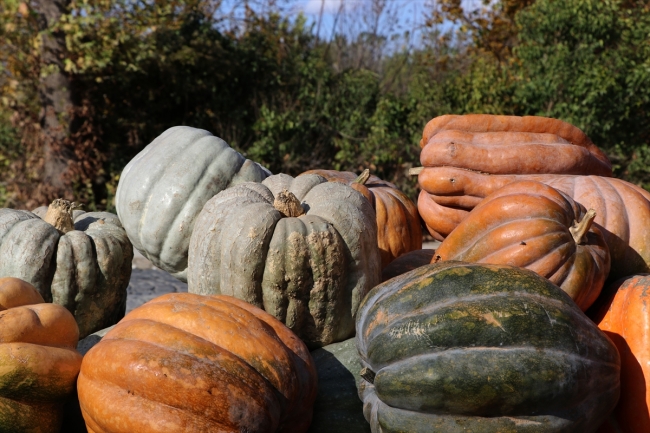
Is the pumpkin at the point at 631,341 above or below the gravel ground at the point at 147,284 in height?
above

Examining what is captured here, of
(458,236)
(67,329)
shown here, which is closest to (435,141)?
(458,236)

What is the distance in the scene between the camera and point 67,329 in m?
2.50

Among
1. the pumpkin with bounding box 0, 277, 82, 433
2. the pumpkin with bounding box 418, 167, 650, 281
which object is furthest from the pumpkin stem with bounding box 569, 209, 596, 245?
the pumpkin with bounding box 0, 277, 82, 433

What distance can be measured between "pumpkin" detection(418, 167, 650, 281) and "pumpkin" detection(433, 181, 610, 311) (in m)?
0.19

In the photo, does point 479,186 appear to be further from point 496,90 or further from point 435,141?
point 496,90

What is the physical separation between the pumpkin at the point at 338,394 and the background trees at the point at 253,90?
643cm

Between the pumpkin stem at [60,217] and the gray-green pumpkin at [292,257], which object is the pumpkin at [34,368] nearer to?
the gray-green pumpkin at [292,257]

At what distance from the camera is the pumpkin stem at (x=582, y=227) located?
264 centimetres

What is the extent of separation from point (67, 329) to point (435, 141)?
211cm

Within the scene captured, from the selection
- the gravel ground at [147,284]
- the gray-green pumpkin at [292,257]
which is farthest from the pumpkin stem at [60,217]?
the gravel ground at [147,284]

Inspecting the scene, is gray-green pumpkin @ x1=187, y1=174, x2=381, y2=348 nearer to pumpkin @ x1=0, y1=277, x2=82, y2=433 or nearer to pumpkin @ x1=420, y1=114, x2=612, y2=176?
pumpkin @ x1=0, y1=277, x2=82, y2=433

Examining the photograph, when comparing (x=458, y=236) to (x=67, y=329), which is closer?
(x=67, y=329)

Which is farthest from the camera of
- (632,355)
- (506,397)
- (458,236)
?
(458,236)

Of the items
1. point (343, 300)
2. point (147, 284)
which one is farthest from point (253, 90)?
point (343, 300)
